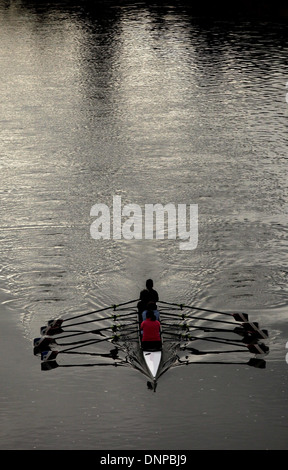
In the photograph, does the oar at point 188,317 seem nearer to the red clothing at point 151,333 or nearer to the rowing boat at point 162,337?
the rowing boat at point 162,337

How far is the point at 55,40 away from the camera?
59344 mm

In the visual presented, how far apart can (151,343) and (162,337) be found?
957 millimetres

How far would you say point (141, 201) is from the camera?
104 feet

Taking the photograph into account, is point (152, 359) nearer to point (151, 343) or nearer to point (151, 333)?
point (151, 343)

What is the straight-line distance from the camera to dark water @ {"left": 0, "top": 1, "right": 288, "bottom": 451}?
18.7 metres

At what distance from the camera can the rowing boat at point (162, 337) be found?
20.1 m

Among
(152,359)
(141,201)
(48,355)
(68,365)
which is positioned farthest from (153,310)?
(141,201)

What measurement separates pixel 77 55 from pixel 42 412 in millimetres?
40183

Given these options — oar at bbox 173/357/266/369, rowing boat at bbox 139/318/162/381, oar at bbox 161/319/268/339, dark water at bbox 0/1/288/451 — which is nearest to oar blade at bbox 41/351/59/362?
Answer: dark water at bbox 0/1/288/451

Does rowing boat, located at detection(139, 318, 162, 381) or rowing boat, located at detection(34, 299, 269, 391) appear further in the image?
rowing boat, located at detection(34, 299, 269, 391)

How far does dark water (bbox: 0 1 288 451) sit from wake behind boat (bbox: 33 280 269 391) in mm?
412

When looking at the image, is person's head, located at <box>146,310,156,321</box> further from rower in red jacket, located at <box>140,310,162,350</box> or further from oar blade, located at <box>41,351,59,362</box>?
oar blade, located at <box>41,351,59,362</box>
